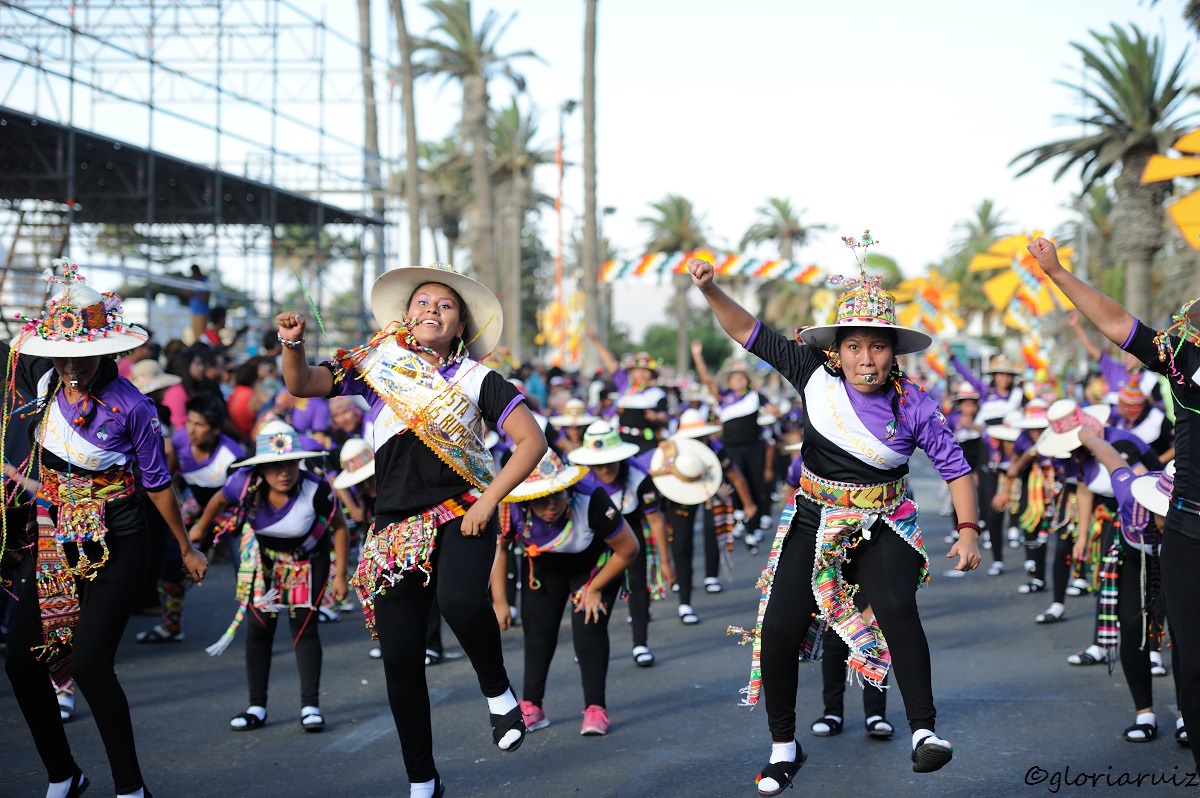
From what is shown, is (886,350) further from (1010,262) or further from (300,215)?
(300,215)

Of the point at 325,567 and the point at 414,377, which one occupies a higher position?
the point at 414,377

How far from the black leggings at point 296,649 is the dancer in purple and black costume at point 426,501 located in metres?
2.13

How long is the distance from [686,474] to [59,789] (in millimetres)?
5860

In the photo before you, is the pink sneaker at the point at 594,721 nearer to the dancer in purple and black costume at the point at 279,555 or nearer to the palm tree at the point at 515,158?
the dancer in purple and black costume at the point at 279,555

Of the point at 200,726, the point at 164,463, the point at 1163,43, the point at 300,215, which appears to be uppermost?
the point at 1163,43

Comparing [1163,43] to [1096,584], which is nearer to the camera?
[1096,584]

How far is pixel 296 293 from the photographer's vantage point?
955 inches

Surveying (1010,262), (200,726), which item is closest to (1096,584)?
(200,726)

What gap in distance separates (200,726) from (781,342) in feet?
12.9

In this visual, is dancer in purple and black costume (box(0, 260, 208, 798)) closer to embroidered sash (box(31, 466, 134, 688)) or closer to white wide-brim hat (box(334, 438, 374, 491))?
embroidered sash (box(31, 466, 134, 688))

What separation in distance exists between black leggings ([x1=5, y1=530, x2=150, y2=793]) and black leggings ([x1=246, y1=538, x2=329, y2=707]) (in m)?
1.69

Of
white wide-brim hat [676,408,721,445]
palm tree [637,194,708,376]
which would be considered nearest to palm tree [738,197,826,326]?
palm tree [637,194,708,376]

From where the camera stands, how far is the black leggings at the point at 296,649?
6898mm

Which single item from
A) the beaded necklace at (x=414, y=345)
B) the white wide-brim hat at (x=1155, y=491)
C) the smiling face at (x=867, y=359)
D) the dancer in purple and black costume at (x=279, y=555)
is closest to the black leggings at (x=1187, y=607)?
the white wide-brim hat at (x=1155, y=491)
